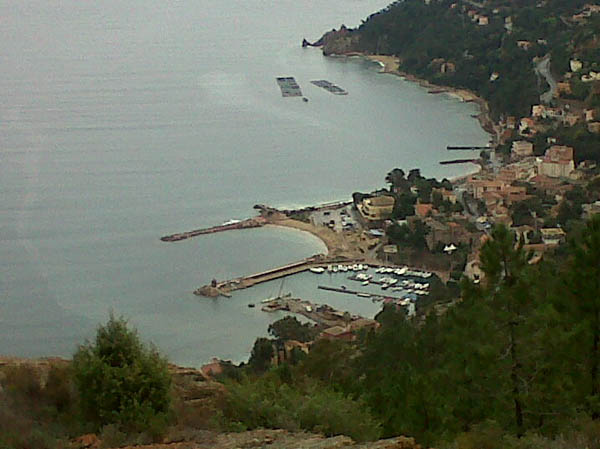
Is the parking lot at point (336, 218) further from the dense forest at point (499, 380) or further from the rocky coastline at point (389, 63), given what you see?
the dense forest at point (499, 380)

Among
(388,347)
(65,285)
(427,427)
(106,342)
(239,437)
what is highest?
(106,342)

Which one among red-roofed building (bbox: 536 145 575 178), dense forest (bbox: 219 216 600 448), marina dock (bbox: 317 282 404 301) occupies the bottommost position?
marina dock (bbox: 317 282 404 301)

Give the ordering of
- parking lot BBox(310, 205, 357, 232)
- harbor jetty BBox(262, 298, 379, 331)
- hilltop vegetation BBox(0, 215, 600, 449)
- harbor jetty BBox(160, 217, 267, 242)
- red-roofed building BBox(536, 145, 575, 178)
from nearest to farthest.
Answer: hilltop vegetation BBox(0, 215, 600, 449), harbor jetty BBox(262, 298, 379, 331), harbor jetty BBox(160, 217, 267, 242), parking lot BBox(310, 205, 357, 232), red-roofed building BBox(536, 145, 575, 178)

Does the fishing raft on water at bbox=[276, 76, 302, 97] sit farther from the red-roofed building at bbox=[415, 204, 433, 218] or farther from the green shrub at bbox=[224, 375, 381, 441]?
the green shrub at bbox=[224, 375, 381, 441]

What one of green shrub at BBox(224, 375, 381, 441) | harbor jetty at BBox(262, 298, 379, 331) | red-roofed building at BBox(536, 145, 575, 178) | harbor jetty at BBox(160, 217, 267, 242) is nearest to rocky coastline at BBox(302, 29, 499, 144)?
red-roofed building at BBox(536, 145, 575, 178)

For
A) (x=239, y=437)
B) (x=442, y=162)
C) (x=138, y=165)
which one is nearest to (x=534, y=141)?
(x=442, y=162)

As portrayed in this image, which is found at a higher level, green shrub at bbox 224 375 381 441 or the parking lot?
green shrub at bbox 224 375 381 441

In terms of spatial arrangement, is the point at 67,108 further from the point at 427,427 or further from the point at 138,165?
the point at 427,427
